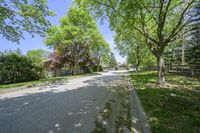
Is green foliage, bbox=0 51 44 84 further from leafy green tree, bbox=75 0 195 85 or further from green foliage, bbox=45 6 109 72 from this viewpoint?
leafy green tree, bbox=75 0 195 85

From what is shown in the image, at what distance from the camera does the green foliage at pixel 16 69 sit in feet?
58.0

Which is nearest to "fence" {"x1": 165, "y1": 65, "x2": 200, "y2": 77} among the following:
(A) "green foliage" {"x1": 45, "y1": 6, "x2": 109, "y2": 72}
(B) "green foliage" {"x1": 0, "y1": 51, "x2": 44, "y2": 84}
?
(A) "green foliage" {"x1": 45, "y1": 6, "x2": 109, "y2": 72}

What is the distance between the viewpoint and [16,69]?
60.7ft


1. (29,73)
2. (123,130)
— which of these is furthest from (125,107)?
(29,73)

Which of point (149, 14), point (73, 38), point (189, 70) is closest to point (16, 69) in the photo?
point (73, 38)

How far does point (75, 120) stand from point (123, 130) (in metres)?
1.46

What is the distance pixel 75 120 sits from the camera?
4.39 meters

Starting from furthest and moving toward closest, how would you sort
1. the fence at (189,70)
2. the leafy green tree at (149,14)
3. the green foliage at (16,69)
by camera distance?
the green foliage at (16,69) < the fence at (189,70) < the leafy green tree at (149,14)

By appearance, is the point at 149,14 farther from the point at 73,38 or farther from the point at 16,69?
the point at 73,38

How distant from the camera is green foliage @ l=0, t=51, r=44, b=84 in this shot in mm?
17688

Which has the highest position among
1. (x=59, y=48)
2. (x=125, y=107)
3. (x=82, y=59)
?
(x=59, y=48)

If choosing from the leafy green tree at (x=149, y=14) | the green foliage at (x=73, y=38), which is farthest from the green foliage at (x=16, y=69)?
the leafy green tree at (x=149, y=14)

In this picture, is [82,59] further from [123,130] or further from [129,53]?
[123,130]

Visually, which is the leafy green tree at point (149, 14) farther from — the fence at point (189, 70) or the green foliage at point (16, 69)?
the green foliage at point (16, 69)
